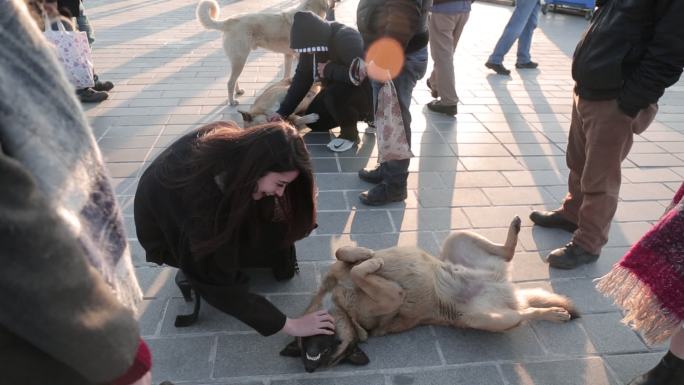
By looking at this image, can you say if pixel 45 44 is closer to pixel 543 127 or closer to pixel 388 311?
pixel 388 311

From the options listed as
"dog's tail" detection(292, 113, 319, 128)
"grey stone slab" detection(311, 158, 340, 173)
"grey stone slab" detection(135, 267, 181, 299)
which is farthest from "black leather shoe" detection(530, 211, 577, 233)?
"grey stone slab" detection(135, 267, 181, 299)

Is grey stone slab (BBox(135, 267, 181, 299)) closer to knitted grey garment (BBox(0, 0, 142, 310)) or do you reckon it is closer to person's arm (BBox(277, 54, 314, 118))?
knitted grey garment (BBox(0, 0, 142, 310))

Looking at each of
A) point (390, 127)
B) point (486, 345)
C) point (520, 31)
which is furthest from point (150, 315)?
point (520, 31)

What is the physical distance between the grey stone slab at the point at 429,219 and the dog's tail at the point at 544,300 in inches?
34.0

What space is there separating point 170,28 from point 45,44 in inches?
406

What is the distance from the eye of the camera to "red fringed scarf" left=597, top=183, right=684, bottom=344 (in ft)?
5.89

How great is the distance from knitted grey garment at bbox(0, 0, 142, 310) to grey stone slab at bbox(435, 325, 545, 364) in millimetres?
1993

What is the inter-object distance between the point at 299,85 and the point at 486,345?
3093 millimetres

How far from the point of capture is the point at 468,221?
11.7 feet

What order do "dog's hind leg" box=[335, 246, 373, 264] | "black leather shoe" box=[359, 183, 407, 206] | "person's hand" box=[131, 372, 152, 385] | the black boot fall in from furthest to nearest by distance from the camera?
1. "black leather shoe" box=[359, 183, 407, 206]
2. "dog's hind leg" box=[335, 246, 373, 264]
3. the black boot
4. "person's hand" box=[131, 372, 152, 385]

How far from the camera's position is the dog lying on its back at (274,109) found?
4840 mm

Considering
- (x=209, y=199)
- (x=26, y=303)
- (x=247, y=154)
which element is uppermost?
(x=26, y=303)

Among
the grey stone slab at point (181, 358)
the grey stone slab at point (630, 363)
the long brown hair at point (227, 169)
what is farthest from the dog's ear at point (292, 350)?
the grey stone slab at point (630, 363)

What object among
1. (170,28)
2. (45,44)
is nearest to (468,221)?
(45,44)
